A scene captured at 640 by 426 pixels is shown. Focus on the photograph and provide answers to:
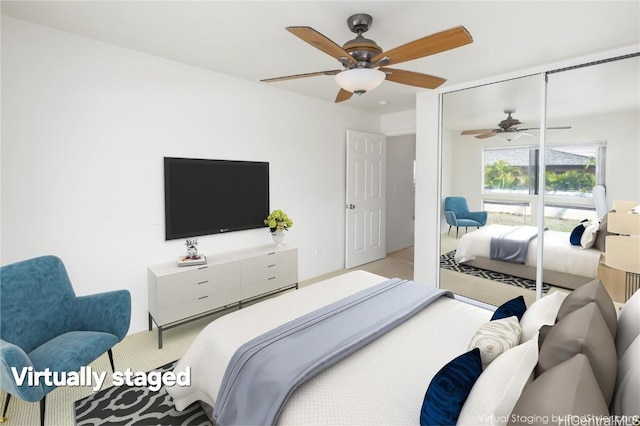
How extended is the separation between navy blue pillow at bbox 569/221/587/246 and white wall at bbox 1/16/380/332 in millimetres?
3121

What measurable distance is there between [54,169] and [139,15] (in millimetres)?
1331

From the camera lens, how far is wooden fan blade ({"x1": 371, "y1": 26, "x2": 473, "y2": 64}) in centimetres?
162

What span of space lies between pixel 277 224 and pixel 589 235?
3.04m

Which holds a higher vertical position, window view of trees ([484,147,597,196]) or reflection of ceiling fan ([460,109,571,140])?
reflection of ceiling fan ([460,109,571,140])

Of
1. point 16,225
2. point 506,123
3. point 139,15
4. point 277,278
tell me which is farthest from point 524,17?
point 16,225

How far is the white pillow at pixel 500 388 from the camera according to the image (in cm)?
96

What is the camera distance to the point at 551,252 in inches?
125

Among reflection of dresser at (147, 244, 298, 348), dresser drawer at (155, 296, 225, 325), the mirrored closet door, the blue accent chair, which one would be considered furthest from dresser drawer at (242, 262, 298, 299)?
the mirrored closet door

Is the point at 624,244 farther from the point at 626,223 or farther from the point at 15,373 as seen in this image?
the point at 15,373

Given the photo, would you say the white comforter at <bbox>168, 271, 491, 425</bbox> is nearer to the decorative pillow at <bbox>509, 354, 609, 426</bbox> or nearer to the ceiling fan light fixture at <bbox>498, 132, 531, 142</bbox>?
the decorative pillow at <bbox>509, 354, 609, 426</bbox>

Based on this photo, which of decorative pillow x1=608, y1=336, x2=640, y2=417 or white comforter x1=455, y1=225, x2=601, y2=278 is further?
white comforter x1=455, y1=225, x2=601, y2=278

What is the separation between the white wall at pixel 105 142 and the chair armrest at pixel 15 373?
114cm

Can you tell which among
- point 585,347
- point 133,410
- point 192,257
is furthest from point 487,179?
point 133,410

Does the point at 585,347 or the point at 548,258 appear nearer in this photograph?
the point at 585,347
